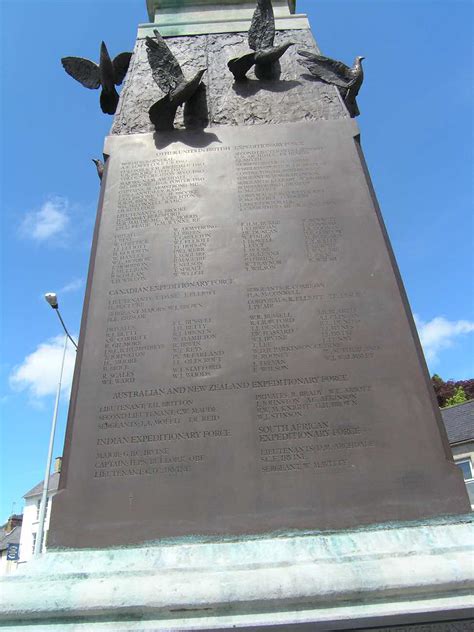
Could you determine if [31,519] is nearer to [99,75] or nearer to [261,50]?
[99,75]

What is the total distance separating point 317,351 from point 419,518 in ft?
5.00

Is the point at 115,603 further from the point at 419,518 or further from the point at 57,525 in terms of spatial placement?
the point at 419,518

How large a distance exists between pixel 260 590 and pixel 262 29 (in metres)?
6.82

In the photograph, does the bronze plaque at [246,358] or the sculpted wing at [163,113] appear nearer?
the bronze plaque at [246,358]

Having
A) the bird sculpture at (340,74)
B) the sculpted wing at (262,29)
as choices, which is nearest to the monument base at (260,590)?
the bird sculpture at (340,74)

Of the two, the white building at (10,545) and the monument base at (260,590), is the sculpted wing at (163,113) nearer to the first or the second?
the monument base at (260,590)

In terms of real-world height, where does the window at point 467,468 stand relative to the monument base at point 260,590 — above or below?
above

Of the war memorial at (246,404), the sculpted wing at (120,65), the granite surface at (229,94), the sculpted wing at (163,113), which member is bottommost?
the war memorial at (246,404)

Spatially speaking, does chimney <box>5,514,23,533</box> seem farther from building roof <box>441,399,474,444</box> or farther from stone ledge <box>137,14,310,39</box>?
stone ledge <box>137,14,310,39</box>

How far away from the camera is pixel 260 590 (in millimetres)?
2689

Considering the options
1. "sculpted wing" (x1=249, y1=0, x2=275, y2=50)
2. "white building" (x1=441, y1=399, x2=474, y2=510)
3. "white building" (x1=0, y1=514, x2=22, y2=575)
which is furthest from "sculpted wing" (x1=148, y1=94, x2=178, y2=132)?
"white building" (x1=0, y1=514, x2=22, y2=575)

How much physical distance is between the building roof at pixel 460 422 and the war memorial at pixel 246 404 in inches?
868

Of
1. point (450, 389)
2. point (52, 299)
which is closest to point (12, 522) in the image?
point (52, 299)

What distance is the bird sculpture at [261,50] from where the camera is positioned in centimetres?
623
